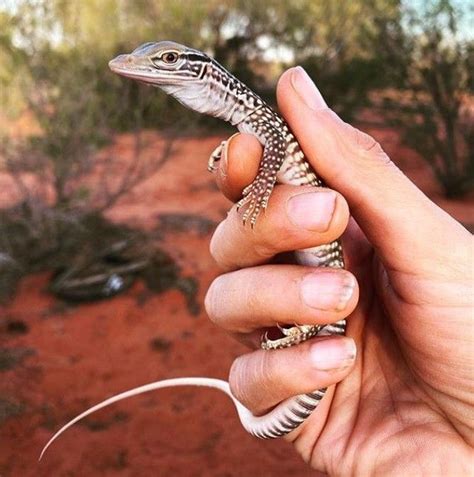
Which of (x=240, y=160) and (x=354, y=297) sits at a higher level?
(x=240, y=160)

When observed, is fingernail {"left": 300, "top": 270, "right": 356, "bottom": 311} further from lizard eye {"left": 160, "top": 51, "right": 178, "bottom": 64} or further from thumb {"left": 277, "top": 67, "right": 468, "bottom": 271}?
lizard eye {"left": 160, "top": 51, "right": 178, "bottom": 64}

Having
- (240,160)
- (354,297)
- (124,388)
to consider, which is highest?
(240,160)

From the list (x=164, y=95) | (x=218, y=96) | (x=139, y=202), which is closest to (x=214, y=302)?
(x=218, y=96)

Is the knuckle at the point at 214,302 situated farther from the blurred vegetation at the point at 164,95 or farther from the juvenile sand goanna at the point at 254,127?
the blurred vegetation at the point at 164,95

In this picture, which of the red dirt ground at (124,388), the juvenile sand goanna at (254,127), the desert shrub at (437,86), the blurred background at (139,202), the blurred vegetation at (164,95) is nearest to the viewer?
the juvenile sand goanna at (254,127)

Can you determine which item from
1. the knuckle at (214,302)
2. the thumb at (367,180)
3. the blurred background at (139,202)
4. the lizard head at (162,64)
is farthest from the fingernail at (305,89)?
the blurred background at (139,202)

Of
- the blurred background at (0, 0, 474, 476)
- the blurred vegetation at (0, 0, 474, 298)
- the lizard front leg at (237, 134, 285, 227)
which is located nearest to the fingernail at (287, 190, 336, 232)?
the lizard front leg at (237, 134, 285, 227)

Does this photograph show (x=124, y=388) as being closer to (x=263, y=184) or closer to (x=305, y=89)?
(x=263, y=184)
